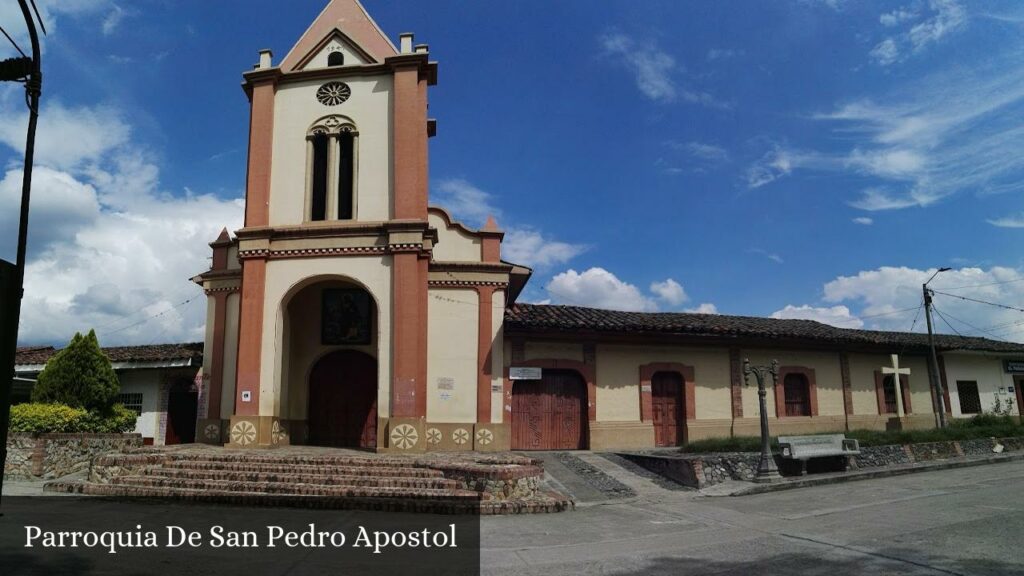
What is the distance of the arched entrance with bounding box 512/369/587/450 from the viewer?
1880cm

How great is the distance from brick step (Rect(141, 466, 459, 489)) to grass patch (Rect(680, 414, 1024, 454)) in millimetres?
7588

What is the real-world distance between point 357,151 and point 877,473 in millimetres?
15524

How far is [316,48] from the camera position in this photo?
1909cm

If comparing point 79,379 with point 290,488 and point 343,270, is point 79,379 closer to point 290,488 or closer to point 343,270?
point 343,270

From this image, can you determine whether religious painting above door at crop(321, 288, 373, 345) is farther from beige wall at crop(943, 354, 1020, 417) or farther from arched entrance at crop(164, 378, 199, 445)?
beige wall at crop(943, 354, 1020, 417)

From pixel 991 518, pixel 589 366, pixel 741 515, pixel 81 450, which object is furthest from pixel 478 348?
pixel 991 518

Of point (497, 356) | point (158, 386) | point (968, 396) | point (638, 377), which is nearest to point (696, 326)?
point (638, 377)

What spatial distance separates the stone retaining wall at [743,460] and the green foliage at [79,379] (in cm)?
1377

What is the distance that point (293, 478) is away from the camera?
12.3 m

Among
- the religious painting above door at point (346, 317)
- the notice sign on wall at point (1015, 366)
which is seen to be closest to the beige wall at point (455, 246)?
the religious painting above door at point (346, 317)

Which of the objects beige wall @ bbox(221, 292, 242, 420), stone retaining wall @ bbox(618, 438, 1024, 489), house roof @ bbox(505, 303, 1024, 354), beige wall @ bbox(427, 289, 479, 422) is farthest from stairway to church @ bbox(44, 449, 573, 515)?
house roof @ bbox(505, 303, 1024, 354)

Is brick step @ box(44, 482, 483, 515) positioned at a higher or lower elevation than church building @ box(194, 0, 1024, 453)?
lower

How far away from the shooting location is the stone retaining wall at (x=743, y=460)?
46.6 feet

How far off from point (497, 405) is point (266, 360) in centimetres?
615
